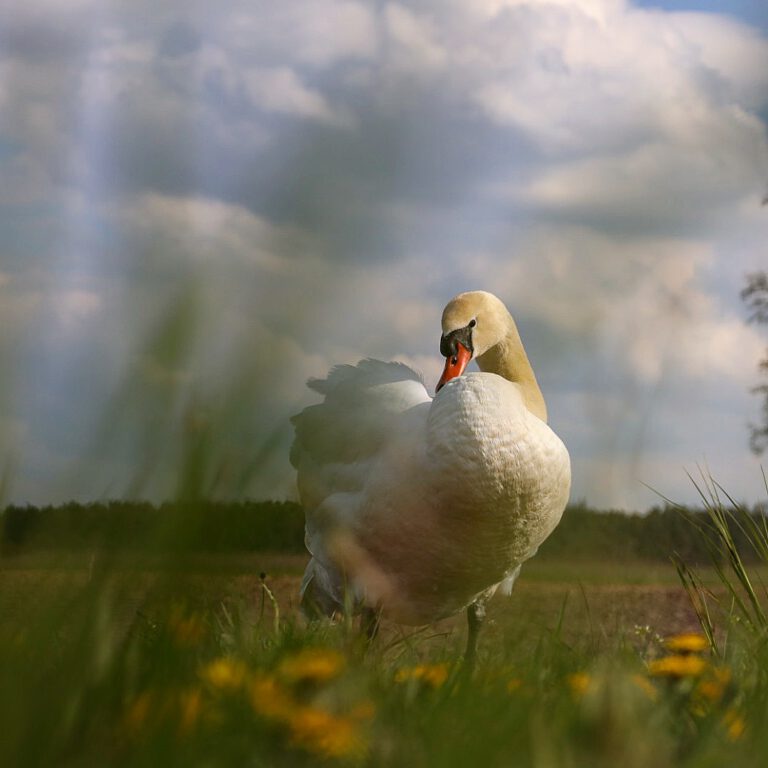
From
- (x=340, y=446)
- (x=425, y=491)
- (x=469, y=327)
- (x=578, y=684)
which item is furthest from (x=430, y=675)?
(x=469, y=327)

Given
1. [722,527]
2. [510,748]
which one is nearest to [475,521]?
[722,527]

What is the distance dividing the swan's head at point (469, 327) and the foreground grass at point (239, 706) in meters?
3.38

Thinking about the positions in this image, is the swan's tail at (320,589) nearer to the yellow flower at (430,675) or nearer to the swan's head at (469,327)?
the swan's head at (469,327)

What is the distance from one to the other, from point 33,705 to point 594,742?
557 millimetres

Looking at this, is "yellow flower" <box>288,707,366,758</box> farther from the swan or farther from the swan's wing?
the swan's wing

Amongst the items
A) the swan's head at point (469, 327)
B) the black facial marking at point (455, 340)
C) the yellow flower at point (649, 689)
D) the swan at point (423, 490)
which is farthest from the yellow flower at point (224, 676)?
the black facial marking at point (455, 340)

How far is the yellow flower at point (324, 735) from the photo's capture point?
3.63 ft

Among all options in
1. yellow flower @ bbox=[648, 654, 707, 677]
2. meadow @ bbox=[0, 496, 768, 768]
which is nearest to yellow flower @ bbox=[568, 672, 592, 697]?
meadow @ bbox=[0, 496, 768, 768]

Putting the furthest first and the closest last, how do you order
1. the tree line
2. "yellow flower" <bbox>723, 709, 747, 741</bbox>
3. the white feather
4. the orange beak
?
1. the orange beak
2. the white feather
3. "yellow flower" <bbox>723, 709, 747, 741</bbox>
4. the tree line

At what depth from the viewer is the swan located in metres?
3.99

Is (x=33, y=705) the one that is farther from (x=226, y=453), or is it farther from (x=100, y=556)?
(x=226, y=453)

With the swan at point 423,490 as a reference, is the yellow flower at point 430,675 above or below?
above

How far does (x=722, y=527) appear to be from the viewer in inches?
134

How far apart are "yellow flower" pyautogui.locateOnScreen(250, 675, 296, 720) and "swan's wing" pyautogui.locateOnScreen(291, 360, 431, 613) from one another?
3050mm
